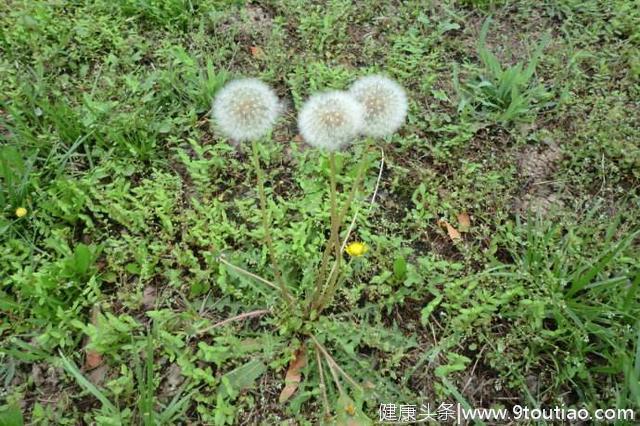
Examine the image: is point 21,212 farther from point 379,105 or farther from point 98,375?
point 379,105

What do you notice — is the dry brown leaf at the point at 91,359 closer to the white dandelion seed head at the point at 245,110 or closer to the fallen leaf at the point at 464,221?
the white dandelion seed head at the point at 245,110

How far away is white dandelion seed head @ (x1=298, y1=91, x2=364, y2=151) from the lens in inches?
72.6

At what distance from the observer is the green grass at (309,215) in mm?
2305

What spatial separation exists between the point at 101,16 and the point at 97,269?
80.7 inches

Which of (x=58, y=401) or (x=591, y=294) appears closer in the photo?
(x=58, y=401)

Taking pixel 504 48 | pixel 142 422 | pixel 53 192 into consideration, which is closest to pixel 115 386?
pixel 142 422

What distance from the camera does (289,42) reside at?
365 cm

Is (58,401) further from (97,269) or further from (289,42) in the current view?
(289,42)

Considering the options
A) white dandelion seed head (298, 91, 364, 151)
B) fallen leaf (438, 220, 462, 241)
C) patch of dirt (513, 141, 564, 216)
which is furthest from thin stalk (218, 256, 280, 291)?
patch of dirt (513, 141, 564, 216)

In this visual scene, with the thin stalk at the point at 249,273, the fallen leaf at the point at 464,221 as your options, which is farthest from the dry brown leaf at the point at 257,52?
the fallen leaf at the point at 464,221

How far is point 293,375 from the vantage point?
2350 millimetres

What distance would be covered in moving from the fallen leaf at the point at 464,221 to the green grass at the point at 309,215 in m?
0.03

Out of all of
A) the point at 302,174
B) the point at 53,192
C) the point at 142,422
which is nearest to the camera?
the point at 142,422

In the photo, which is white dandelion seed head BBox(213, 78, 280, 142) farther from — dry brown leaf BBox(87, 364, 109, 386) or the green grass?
dry brown leaf BBox(87, 364, 109, 386)
